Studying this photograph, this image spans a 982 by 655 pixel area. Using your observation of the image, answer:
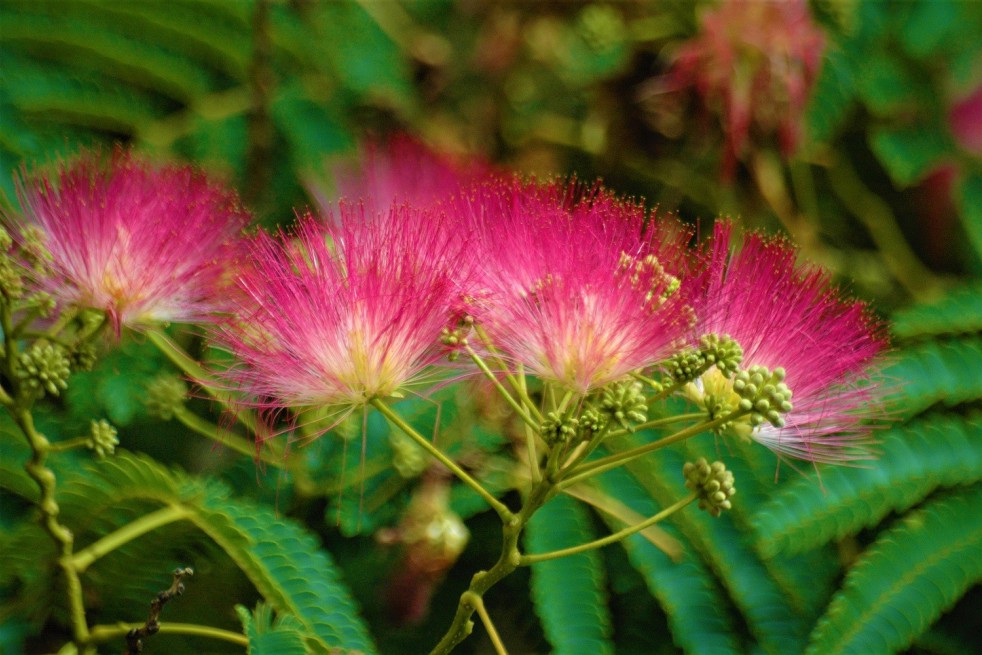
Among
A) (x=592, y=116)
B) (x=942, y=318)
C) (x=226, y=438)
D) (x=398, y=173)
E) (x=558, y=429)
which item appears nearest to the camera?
(x=558, y=429)

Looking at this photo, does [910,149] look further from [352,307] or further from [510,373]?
[352,307]

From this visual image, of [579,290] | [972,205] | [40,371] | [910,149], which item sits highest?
[910,149]

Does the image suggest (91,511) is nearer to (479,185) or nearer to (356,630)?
(356,630)

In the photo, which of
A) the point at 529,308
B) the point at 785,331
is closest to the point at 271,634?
the point at 529,308

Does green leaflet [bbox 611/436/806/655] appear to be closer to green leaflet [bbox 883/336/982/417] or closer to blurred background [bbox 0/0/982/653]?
blurred background [bbox 0/0/982/653]

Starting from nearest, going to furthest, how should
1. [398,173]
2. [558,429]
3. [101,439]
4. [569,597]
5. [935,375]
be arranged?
1. [558,429]
2. [101,439]
3. [569,597]
4. [935,375]
5. [398,173]

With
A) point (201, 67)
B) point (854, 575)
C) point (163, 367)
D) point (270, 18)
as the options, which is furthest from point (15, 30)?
point (854, 575)
